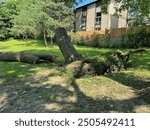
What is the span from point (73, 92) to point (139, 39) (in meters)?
21.9

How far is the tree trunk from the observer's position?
14.6 m

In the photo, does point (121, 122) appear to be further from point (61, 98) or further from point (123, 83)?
point (123, 83)

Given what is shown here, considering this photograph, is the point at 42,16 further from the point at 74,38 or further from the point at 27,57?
the point at 27,57

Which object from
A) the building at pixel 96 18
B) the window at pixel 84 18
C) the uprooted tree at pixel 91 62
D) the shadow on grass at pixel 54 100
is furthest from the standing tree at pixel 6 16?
the shadow on grass at pixel 54 100

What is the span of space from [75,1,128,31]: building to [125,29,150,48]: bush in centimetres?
1274

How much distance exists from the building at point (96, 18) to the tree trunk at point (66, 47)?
2961 centimetres

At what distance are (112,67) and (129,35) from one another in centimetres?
1961

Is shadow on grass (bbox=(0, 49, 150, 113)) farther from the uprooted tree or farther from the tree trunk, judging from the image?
the tree trunk

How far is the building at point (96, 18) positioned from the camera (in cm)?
4688

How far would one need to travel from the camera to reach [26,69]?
1418 centimetres

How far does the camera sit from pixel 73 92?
30.7 feet

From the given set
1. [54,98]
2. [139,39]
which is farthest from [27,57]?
[139,39]

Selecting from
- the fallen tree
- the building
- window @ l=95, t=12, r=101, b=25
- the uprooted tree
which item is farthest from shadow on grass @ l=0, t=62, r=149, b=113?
window @ l=95, t=12, r=101, b=25

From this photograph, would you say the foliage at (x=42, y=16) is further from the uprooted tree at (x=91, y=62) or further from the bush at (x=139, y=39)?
the uprooted tree at (x=91, y=62)
